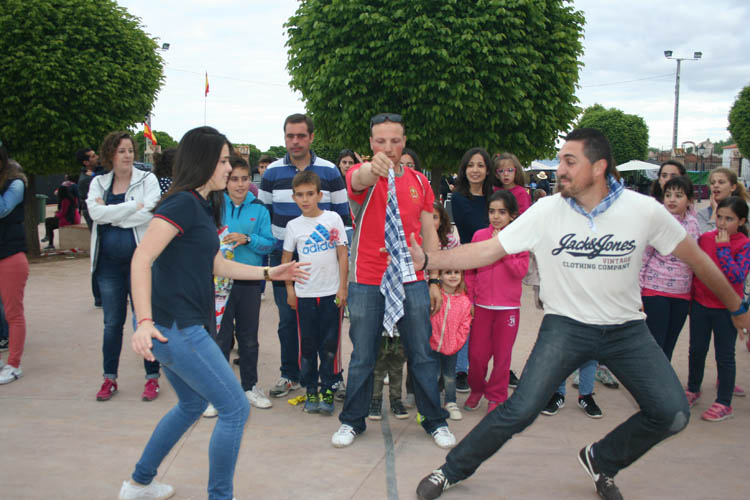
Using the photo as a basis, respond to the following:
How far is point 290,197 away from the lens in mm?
5246

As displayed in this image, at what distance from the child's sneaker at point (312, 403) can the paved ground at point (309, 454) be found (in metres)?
0.09

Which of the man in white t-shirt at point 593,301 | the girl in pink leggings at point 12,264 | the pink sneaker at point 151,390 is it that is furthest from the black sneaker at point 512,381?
the girl in pink leggings at point 12,264

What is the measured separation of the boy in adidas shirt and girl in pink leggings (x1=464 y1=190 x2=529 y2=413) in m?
1.09

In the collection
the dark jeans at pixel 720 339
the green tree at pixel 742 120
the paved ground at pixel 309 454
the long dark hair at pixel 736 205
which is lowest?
the paved ground at pixel 309 454

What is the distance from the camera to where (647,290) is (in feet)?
16.4

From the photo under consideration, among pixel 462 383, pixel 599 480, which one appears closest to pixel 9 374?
pixel 462 383

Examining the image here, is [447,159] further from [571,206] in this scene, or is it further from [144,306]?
[144,306]

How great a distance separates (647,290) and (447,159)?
935cm

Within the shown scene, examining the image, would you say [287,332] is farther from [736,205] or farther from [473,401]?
[736,205]

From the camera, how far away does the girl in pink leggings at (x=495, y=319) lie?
480 cm

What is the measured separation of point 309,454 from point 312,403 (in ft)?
2.75

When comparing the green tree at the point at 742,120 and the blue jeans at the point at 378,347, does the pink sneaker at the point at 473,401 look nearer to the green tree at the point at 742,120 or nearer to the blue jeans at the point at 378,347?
the blue jeans at the point at 378,347

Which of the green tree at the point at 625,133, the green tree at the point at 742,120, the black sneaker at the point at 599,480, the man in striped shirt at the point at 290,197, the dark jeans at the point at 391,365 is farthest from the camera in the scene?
the green tree at the point at 625,133

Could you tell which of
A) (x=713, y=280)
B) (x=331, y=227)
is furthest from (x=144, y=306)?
(x=713, y=280)
